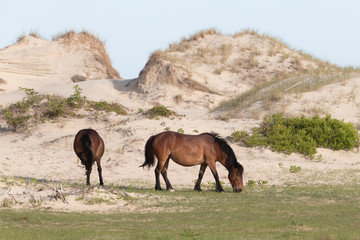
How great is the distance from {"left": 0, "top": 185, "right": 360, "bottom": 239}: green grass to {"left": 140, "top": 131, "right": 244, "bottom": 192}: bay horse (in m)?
0.65

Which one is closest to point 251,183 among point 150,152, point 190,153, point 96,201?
point 190,153

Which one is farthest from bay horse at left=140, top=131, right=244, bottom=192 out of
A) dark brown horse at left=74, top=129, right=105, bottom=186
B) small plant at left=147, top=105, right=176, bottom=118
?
small plant at left=147, top=105, right=176, bottom=118

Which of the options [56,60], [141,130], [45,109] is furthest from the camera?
[56,60]

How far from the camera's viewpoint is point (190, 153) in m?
15.8

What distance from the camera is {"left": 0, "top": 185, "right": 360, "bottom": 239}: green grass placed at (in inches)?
388

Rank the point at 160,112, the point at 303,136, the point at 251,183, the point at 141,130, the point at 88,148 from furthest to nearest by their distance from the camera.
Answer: the point at 160,112 → the point at 141,130 → the point at 303,136 → the point at 251,183 → the point at 88,148

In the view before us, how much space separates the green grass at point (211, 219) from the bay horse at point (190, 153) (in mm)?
645

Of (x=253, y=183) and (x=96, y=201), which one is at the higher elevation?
(x=253, y=183)

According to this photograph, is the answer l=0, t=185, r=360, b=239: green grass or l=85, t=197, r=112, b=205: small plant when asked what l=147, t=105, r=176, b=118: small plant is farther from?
l=85, t=197, r=112, b=205: small plant

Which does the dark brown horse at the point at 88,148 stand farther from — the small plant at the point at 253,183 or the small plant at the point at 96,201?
the small plant at the point at 253,183

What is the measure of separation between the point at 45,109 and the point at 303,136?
39.3ft

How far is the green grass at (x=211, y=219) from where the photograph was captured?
984 cm

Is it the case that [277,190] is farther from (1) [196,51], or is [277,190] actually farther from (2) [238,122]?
(1) [196,51]

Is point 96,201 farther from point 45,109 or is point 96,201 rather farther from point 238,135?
point 45,109
